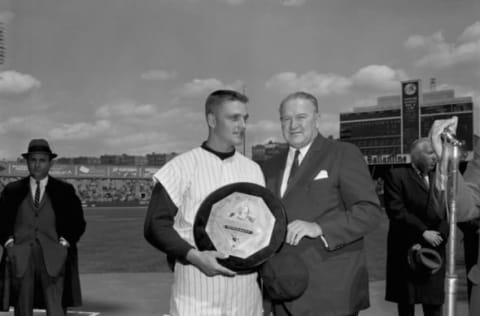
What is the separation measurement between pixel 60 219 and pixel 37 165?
1.84 feet

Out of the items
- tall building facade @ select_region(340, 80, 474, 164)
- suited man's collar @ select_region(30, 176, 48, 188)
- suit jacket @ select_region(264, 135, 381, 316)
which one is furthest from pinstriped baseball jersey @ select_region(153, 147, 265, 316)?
tall building facade @ select_region(340, 80, 474, 164)

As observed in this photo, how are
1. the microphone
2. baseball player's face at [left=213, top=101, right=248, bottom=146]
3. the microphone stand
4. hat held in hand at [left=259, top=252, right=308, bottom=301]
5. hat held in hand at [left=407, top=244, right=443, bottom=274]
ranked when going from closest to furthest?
the microphone stand < the microphone < hat held in hand at [left=259, top=252, right=308, bottom=301] < baseball player's face at [left=213, top=101, right=248, bottom=146] < hat held in hand at [left=407, top=244, right=443, bottom=274]

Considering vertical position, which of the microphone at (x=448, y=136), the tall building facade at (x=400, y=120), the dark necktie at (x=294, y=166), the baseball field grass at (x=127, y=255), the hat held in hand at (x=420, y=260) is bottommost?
the baseball field grass at (x=127, y=255)

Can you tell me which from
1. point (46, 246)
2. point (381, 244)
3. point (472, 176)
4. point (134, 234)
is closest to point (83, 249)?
point (134, 234)

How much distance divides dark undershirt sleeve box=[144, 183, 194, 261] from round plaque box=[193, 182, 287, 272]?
9cm

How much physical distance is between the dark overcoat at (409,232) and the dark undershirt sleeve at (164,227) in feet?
10.6

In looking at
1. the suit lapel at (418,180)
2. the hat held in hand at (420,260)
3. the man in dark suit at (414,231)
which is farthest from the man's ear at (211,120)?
the suit lapel at (418,180)

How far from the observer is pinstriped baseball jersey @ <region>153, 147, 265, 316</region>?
9.43 ft

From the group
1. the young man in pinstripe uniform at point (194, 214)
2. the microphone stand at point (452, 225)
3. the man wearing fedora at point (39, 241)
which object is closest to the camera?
the microphone stand at point (452, 225)

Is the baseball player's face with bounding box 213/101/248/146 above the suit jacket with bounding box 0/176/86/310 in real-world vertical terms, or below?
above

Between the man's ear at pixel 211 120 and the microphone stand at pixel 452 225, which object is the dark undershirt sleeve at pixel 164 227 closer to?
the man's ear at pixel 211 120

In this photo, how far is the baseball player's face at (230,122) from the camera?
3.00 m

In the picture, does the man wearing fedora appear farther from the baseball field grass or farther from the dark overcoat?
the baseball field grass

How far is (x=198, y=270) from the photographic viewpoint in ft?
9.48
